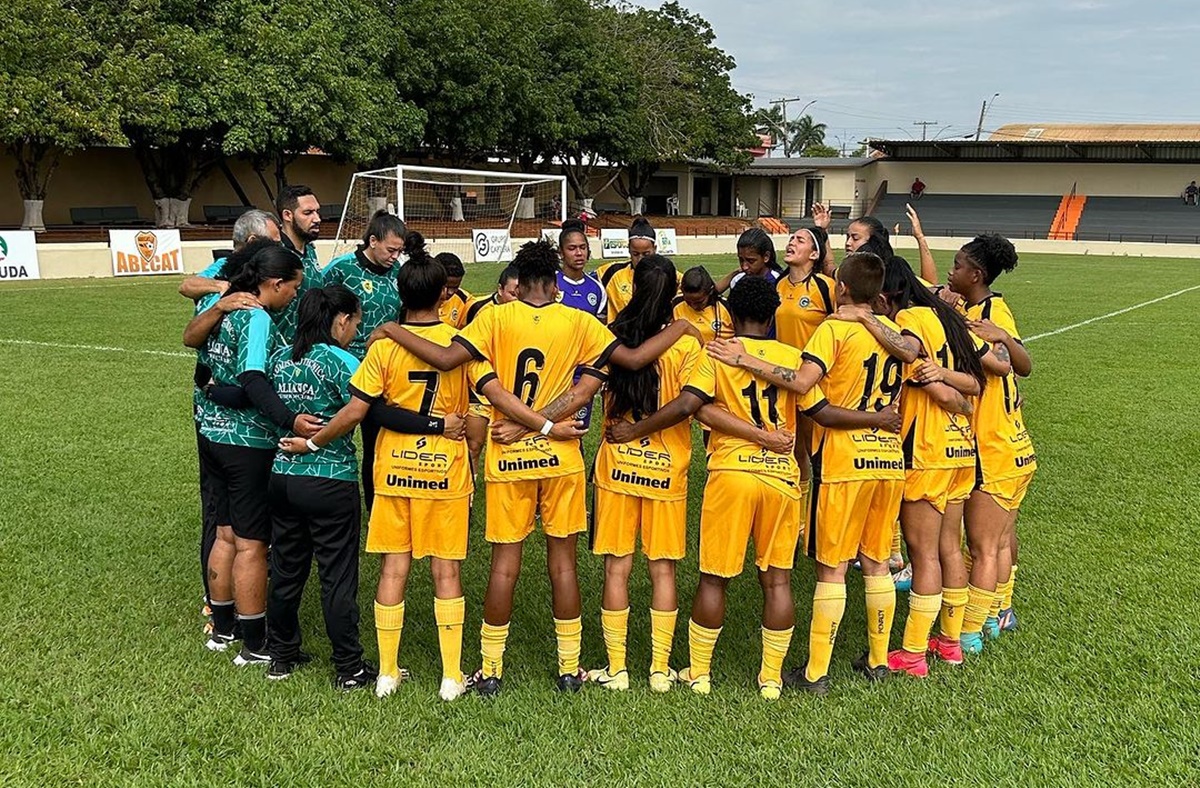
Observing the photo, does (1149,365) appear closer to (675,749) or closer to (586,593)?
(586,593)

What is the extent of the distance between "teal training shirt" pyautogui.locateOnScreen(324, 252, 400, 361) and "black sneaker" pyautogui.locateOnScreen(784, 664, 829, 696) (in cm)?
297

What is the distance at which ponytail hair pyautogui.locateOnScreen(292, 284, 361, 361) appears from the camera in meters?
3.97

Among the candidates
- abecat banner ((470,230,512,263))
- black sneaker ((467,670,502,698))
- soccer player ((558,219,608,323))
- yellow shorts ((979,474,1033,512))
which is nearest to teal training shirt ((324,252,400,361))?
soccer player ((558,219,608,323))

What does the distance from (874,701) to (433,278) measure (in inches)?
107

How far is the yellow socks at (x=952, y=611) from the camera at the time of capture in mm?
4332

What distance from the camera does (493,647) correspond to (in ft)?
13.3

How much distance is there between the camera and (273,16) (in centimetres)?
2814

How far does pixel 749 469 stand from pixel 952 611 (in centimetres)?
138

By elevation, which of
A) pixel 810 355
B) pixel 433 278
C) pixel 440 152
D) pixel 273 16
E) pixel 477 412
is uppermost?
pixel 273 16

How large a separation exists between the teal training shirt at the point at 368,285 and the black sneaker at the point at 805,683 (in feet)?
Answer: 9.76

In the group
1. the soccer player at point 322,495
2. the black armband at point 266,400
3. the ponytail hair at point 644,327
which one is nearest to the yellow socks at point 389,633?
→ the soccer player at point 322,495

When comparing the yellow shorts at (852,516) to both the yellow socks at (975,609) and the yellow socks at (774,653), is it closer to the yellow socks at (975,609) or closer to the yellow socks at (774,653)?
the yellow socks at (774,653)

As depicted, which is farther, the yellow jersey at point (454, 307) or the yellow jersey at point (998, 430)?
the yellow jersey at point (454, 307)

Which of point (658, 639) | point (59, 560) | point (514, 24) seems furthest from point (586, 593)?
point (514, 24)
